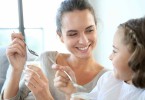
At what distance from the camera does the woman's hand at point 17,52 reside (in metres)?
1.10

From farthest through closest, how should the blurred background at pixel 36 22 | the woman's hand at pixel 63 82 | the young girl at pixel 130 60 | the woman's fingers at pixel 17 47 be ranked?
the blurred background at pixel 36 22, the woman's fingers at pixel 17 47, the woman's hand at pixel 63 82, the young girl at pixel 130 60

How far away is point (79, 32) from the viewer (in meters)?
1.20

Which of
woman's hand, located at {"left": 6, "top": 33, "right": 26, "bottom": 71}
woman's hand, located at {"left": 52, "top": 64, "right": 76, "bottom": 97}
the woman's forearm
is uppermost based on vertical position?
woman's hand, located at {"left": 6, "top": 33, "right": 26, "bottom": 71}

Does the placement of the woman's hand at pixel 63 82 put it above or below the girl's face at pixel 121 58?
below

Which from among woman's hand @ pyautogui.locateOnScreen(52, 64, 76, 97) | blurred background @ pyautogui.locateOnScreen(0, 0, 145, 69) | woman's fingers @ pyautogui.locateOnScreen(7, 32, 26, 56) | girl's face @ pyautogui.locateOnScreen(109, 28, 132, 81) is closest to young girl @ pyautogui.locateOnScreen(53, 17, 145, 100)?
girl's face @ pyautogui.locateOnScreen(109, 28, 132, 81)

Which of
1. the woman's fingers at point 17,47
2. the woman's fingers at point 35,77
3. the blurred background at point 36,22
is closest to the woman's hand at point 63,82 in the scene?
the woman's fingers at point 35,77

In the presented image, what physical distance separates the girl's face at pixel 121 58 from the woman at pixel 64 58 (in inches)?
12.9

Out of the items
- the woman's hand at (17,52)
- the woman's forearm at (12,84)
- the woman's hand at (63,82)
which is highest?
the woman's hand at (17,52)

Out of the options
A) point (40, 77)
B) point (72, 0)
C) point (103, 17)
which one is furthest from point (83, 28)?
point (103, 17)

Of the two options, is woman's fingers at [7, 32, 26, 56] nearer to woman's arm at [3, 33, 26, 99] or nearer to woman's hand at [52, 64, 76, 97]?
woman's arm at [3, 33, 26, 99]

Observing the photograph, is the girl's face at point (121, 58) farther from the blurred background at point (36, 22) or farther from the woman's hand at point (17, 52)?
the blurred background at point (36, 22)

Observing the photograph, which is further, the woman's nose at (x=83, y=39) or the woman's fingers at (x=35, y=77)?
the woman's nose at (x=83, y=39)

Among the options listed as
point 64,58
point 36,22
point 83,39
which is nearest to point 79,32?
point 83,39

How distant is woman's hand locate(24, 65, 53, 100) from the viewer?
3.42ft
